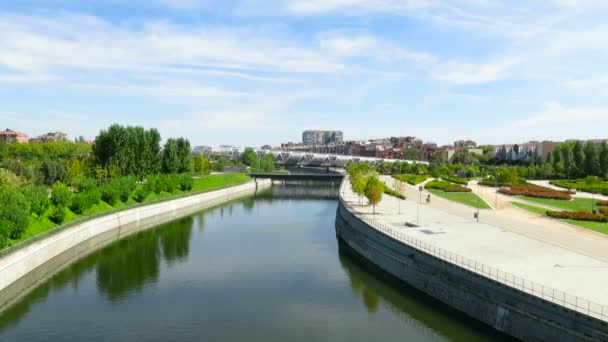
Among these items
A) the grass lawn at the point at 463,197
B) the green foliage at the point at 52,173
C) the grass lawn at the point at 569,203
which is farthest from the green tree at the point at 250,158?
the grass lawn at the point at 569,203

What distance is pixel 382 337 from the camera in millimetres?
22047

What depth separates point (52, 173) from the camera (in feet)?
213

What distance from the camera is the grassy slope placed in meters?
37.4

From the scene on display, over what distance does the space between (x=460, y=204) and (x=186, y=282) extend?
104 ft

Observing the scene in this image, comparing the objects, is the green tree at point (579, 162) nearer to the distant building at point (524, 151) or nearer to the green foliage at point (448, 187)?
the green foliage at point (448, 187)

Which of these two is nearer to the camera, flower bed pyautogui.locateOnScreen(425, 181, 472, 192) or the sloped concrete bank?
the sloped concrete bank

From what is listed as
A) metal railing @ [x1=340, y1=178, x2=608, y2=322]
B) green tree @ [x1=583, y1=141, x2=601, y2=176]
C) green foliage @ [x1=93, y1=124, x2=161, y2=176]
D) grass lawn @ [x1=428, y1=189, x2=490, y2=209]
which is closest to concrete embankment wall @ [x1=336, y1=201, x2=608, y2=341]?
metal railing @ [x1=340, y1=178, x2=608, y2=322]

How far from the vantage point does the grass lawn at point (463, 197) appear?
162ft

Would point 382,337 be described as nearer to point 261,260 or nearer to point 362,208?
point 261,260

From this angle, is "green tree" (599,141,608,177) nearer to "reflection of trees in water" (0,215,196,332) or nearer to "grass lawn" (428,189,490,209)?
"grass lawn" (428,189,490,209)

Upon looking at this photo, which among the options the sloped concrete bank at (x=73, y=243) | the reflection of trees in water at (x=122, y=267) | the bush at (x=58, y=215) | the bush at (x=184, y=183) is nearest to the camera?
the reflection of trees in water at (x=122, y=267)

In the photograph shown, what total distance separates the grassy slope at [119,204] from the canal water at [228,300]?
4333mm

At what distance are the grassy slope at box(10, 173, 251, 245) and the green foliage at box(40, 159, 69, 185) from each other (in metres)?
→ 13.6

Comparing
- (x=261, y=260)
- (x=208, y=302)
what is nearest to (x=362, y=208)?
(x=261, y=260)
